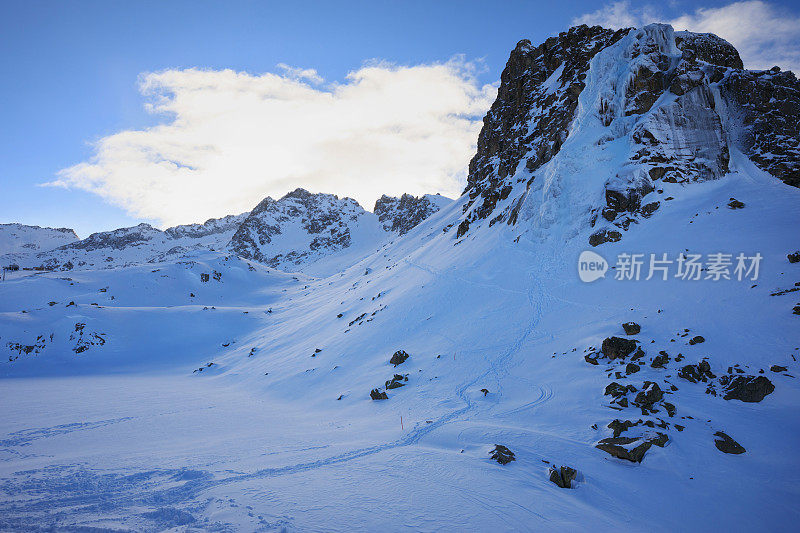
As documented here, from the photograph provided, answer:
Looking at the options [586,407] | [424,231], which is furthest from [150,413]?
[424,231]

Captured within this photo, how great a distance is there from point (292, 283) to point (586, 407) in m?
71.2

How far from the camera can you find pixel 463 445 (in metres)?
9.34

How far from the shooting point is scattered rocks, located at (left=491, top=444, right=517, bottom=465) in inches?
318

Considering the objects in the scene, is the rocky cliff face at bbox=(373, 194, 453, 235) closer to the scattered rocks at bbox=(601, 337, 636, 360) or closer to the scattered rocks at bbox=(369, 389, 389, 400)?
the scattered rocks at bbox=(369, 389, 389, 400)

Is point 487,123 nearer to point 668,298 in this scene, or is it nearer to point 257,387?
point 668,298

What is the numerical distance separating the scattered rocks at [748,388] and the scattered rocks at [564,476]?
20.0 feet

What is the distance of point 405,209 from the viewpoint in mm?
163875

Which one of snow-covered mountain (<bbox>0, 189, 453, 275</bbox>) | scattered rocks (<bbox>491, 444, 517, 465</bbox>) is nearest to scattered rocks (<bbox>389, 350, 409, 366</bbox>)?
scattered rocks (<bbox>491, 444, 517, 465</bbox>)

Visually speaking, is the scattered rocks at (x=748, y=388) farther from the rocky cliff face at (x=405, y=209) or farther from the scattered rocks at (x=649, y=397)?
the rocky cliff face at (x=405, y=209)

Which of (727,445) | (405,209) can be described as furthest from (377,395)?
(405,209)

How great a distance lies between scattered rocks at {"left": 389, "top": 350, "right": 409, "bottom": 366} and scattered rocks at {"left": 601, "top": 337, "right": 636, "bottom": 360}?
9.66m

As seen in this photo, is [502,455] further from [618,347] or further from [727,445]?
[618,347]

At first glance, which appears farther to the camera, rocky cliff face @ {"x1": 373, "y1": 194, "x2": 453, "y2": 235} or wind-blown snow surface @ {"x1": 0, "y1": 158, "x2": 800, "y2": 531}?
rocky cliff face @ {"x1": 373, "y1": 194, "x2": 453, "y2": 235}

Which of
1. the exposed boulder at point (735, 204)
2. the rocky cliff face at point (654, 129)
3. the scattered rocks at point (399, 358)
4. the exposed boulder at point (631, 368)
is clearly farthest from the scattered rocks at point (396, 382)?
the exposed boulder at point (735, 204)
